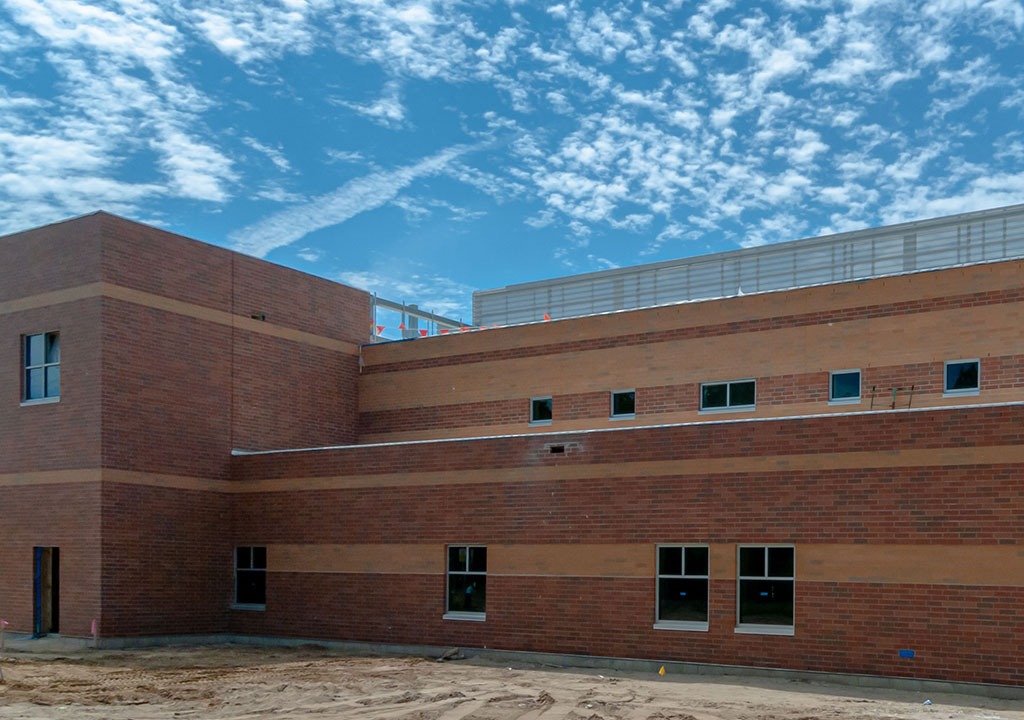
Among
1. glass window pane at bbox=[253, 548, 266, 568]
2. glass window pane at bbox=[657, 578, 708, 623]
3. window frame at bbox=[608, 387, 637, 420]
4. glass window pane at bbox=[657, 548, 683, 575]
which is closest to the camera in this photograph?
glass window pane at bbox=[657, 578, 708, 623]

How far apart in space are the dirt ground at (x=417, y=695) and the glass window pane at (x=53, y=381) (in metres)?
6.51

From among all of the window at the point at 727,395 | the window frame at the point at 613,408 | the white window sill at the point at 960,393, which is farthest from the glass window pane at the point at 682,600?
the white window sill at the point at 960,393

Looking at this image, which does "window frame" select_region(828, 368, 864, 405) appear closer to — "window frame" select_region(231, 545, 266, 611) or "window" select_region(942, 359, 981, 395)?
"window" select_region(942, 359, 981, 395)

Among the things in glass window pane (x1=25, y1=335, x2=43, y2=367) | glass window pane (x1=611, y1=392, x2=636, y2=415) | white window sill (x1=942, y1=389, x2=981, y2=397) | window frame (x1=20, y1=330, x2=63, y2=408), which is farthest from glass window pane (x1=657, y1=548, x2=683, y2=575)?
glass window pane (x1=25, y1=335, x2=43, y2=367)

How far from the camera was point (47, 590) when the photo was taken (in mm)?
24766

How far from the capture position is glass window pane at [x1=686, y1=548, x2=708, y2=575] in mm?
20547

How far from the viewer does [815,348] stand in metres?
24.1

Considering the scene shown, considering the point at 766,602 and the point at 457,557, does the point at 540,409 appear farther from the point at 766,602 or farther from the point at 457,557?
the point at 766,602

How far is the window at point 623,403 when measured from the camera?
Result: 26.5 meters

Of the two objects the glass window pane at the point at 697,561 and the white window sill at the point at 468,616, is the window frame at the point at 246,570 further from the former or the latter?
the glass window pane at the point at 697,561

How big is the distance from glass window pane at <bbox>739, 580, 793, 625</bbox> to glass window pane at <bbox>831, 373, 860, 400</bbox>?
5.88 meters

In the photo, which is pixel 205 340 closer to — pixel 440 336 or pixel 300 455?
pixel 300 455

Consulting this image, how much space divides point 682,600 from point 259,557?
11.6 m

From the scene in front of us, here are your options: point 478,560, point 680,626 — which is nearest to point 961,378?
point 680,626
